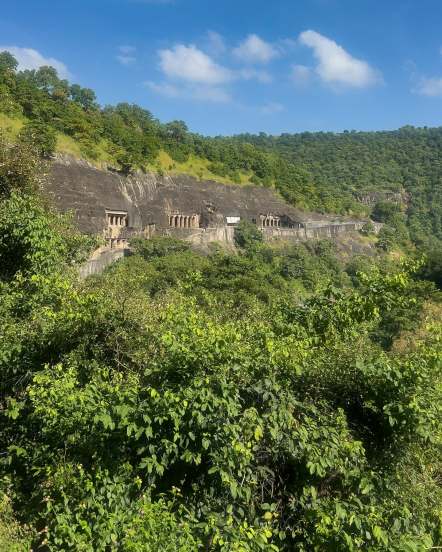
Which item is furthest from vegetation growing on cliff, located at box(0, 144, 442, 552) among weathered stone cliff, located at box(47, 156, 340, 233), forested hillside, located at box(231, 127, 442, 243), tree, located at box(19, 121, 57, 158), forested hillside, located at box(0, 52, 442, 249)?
forested hillside, located at box(231, 127, 442, 243)

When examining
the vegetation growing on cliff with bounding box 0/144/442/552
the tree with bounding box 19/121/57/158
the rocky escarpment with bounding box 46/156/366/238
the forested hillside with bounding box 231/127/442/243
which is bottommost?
the vegetation growing on cliff with bounding box 0/144/442/552

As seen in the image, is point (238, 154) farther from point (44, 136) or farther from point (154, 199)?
point (44, 136)

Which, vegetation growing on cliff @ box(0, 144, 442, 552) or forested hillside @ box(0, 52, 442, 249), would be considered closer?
vegetation growing on cliff @ box(0, 144, 442, 552)

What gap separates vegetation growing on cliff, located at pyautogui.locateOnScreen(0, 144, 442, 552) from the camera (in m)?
4.04

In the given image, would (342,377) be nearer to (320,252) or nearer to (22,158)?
(22,158)

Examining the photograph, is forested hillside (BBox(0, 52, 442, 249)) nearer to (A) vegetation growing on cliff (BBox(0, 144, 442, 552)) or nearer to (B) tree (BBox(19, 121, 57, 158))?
(B) tree (BBox(19, 121, 57, 158))

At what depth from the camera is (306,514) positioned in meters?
4.34

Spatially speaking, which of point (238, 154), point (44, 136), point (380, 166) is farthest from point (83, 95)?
point (380, 166)

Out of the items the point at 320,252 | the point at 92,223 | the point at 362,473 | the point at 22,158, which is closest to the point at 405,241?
the point at 320,252

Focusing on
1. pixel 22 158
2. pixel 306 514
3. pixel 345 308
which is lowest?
pixel 306 514

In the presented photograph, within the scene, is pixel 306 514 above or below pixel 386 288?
below

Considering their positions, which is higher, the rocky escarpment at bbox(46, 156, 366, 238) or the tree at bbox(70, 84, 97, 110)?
the tree at bbox(70, 84, 97, 110)

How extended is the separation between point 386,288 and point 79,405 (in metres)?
3.73

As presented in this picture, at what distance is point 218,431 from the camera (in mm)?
4242
